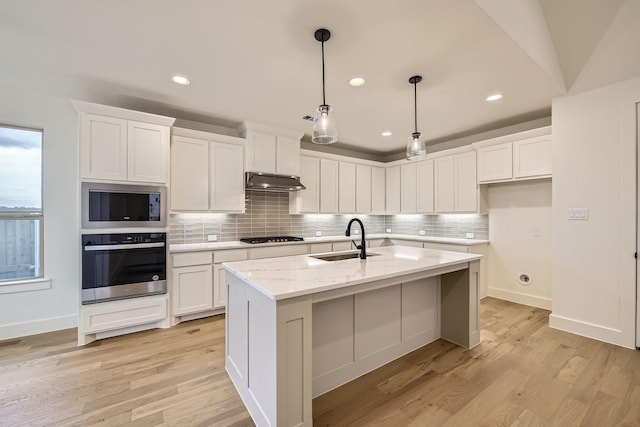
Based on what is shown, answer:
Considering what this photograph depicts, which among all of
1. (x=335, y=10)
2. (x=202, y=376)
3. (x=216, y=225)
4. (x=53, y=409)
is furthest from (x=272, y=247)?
(x=335, y=10)

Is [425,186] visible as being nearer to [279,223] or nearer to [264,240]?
[279,223]

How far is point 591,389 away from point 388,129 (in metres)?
3.62

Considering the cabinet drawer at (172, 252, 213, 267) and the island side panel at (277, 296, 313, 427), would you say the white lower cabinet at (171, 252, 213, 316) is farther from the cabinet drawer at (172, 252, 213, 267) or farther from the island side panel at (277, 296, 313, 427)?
the island side panel at (277, 296, 313, 427)

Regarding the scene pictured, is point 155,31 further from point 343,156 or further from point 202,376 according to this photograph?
point 343,156

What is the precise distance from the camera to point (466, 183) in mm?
4336

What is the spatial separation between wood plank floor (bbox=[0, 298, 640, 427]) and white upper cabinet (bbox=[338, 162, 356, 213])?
2.87 m

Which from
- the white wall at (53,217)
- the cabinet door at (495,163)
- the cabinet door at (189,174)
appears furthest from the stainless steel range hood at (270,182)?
the cabinet door at (495,163)

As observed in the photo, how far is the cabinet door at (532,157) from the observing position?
3449 millimetres

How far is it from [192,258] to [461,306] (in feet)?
10.0

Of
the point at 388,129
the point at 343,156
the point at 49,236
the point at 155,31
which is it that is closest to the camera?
the point at 155,31

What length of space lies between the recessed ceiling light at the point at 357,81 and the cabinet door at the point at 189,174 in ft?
6.87

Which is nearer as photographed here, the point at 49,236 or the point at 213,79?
the point at 213,79

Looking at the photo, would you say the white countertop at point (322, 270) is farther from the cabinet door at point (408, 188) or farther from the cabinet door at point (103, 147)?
the cabinet door at point (408, 188)

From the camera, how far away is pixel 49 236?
3.05m
